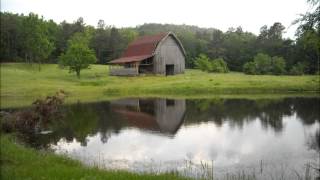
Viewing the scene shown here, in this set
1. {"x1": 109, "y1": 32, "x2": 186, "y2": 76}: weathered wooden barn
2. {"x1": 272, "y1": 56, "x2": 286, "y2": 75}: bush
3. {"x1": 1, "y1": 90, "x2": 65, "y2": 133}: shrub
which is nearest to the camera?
{"x1": 1, "y1": 90, "x2": 65, "y2": 133}: shrub

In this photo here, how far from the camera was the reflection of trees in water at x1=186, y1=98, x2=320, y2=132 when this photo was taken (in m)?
32.8

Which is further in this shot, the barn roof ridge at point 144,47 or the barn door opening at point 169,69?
the barn door opening at point 169,69

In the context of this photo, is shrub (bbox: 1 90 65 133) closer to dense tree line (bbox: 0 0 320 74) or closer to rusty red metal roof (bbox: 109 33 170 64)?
rusty red metal roof (bbox: 109 33 170 64)

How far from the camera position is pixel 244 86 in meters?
58.8

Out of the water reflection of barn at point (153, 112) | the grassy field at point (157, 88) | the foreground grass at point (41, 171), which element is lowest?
the water reflection of barn at point (153, 112)

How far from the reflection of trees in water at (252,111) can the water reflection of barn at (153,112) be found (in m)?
1.10

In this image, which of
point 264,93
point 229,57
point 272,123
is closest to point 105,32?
point 229,57

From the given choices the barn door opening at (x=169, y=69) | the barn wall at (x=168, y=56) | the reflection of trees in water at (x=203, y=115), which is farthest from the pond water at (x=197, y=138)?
the barn door opening at (x=169, y=69)

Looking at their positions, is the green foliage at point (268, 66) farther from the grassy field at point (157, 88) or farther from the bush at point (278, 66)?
the grassy field at point (157, 88)

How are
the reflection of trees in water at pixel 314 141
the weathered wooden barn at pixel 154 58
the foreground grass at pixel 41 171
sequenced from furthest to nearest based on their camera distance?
the weathered wooden barn at pixel 154 58, the reflection of trees in water at pixel 314 141, the foreground grass at pixel 41 171

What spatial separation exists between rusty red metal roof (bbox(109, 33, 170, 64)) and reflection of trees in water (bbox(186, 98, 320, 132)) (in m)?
30.7

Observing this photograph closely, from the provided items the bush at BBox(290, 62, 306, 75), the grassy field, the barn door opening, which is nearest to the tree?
the grassy field

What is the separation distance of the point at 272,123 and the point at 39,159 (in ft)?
64.3

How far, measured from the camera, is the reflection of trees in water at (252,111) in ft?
108
